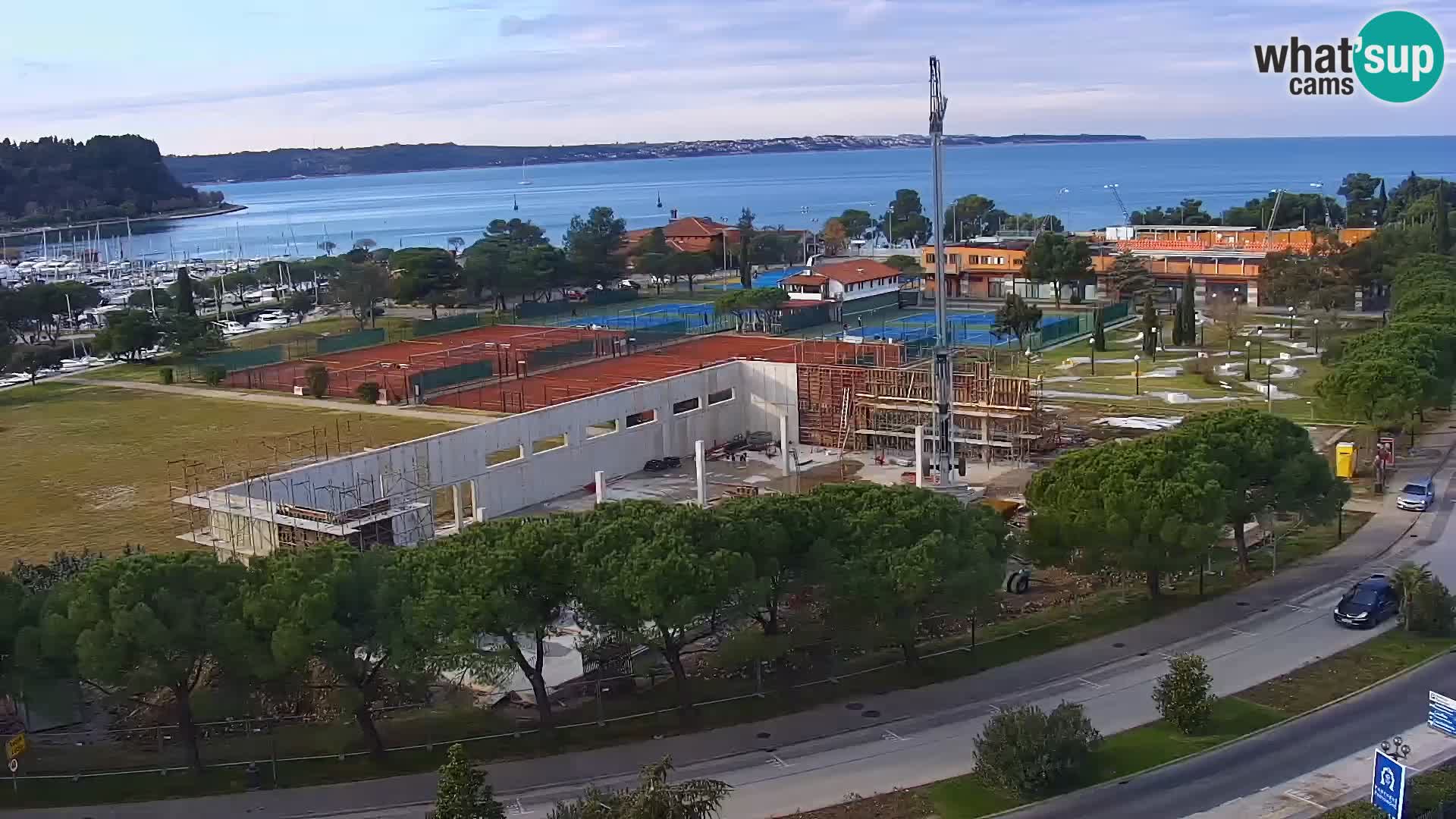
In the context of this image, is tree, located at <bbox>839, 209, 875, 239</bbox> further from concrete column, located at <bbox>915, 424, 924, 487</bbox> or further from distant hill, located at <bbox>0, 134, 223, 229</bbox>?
distant hill, located at <bbox>0, 134, 223, 229</bbox>

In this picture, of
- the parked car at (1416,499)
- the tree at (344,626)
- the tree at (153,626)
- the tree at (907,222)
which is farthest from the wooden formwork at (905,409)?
the tree at (907,222)

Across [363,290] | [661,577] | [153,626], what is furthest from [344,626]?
[363,290]

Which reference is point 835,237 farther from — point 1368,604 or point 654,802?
point 654,802

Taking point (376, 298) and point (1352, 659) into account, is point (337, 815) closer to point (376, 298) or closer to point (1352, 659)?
point (1352, 659)

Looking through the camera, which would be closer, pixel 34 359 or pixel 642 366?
pixel 642 366

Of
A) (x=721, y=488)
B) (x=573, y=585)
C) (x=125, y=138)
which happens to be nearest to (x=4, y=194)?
(x=125, y=138)
